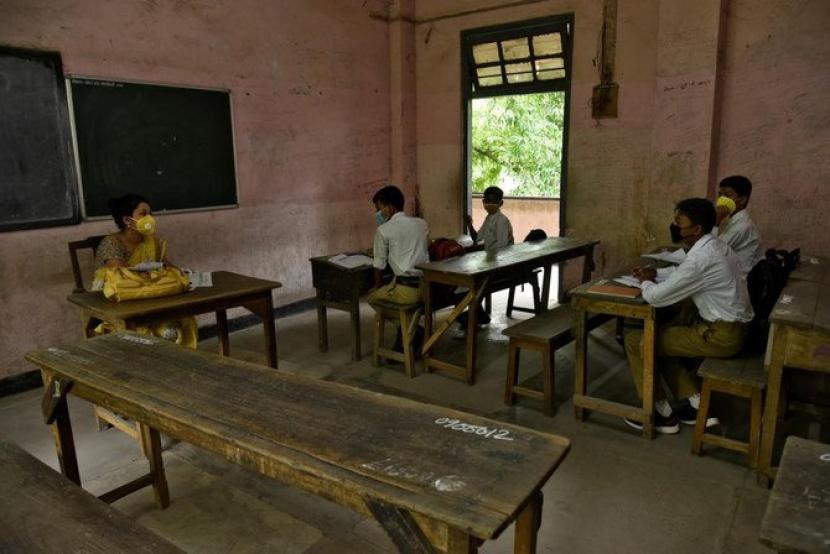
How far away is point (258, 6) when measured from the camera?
4.97 metres

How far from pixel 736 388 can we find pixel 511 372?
4.04 ft

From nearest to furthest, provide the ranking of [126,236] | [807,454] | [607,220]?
[807,454], [126,236], [607,220]

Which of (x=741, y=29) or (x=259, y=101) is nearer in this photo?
(x=741, y=29)

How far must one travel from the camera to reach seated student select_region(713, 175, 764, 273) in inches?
145

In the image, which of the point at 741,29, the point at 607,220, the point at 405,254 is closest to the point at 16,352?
the point at 405,254

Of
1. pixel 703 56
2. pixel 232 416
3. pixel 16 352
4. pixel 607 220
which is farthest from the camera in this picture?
pixel 607 220

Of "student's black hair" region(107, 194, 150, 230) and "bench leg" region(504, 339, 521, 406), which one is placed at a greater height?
"student's black hair" region(107, 194, 150, 230)

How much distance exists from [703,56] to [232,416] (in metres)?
4.75

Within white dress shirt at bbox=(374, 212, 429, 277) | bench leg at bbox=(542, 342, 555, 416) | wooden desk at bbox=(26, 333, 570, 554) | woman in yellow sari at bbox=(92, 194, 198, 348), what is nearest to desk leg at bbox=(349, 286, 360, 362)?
white dress shirt at bbox=(374, 212, 429, 277)

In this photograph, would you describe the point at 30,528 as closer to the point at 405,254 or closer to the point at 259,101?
the point at 405,254

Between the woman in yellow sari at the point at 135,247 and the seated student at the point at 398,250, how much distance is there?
1.33 metres

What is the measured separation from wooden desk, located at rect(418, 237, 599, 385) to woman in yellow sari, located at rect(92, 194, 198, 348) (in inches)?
61.1

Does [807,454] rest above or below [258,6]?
below

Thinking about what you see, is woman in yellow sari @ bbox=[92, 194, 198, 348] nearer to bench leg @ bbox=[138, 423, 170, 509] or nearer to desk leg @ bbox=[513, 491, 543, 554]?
bench leg @ bbox=[138, 423, 170, 509]
